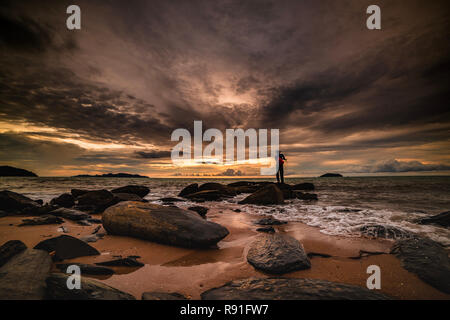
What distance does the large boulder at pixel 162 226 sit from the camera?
12.2 feet

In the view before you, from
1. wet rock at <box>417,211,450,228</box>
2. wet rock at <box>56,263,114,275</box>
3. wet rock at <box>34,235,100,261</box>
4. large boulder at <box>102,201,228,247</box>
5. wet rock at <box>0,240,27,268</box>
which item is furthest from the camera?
wet rock at <box>417,211,450,228</box>

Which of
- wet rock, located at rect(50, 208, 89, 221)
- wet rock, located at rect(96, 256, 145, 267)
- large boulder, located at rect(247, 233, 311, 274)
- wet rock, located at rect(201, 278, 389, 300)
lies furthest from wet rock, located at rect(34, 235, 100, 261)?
wet rock, located at rect(50, 208, 89, 221)

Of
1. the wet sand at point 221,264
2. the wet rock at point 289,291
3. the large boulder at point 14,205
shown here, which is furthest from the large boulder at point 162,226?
the large boulder at point 14,205

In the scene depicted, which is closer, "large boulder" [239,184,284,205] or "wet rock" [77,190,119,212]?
"wet rock" [77,190,119,212]

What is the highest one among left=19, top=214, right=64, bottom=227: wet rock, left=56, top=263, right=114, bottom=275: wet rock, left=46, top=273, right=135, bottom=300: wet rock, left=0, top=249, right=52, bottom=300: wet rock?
left=0, top=249, right=52, bottom=300: wet rock

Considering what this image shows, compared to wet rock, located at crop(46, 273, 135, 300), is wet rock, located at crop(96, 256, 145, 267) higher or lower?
lower

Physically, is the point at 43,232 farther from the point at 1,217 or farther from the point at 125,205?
the point at 1,217

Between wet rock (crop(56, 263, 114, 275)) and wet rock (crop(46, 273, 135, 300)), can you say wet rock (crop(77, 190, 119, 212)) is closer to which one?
wet rock (crop(56, 263, 114, 275))

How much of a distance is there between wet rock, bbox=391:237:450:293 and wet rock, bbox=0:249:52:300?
4.74 m

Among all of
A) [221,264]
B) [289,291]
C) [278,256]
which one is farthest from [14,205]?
[289,291]

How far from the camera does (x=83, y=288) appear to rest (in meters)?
1.87

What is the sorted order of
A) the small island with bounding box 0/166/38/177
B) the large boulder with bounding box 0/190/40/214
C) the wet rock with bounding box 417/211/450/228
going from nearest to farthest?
the wet rock with bounding box 417/211/450/228, the large boulder with bounding box 0/190/40/214, the small island with bounding box 0/166/38/177

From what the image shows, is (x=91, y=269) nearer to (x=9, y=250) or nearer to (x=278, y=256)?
(x=9, y=250)

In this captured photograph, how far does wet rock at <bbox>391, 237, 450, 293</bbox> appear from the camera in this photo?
2408 mm
